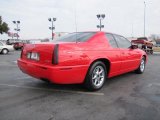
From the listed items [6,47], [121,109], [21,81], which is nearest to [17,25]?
[6,47]

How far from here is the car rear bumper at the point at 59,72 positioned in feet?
14.3

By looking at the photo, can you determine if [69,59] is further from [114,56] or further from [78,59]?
[114,56]

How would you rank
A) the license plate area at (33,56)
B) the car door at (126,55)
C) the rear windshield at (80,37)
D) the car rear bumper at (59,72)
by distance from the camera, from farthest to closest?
the car door at (126,55) < the rear windshield at (80,37) < the license plate area at (33,56) < the car rear bumper at (59,72)

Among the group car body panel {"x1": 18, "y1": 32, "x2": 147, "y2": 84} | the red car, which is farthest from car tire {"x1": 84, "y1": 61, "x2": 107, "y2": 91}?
car body panel {"x1": 18, "y1": 32, "x2": 147, "y2": 84}

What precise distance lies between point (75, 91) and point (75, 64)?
86 cm

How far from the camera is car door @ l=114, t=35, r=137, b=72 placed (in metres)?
6.15

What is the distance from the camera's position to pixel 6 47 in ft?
70.4

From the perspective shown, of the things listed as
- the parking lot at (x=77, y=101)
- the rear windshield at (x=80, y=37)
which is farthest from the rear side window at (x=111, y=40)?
the parking lot at (x=77, y=101)

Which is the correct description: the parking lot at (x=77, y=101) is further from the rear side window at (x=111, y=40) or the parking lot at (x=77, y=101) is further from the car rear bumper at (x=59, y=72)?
the rear side window at (x=111, y=40)

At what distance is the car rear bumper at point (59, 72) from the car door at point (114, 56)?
1075 millimetres

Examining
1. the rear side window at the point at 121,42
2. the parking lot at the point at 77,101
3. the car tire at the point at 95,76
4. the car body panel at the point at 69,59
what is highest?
the rear side window at the point at 121,42

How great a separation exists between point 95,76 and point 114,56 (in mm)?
891

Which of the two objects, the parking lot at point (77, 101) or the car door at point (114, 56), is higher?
the car door at point (114, 56)

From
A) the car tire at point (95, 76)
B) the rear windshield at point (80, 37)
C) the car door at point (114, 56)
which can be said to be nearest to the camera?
the car tire at point (95, 76)
